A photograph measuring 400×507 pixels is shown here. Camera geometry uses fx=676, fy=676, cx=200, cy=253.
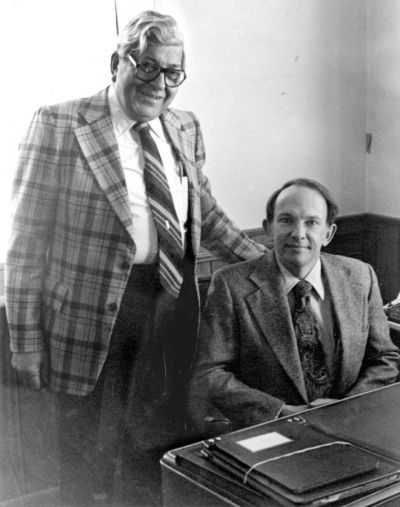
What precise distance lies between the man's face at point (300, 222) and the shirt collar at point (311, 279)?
53 millimetres

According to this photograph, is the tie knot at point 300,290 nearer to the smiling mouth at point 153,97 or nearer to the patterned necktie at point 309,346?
the patterned necktie at point 309,346

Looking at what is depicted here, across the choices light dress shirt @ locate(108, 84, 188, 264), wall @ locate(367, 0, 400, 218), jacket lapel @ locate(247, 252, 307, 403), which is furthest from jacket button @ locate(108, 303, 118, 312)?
wall @ locate(367, 0, 400, 218)

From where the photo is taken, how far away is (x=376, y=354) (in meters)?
2.04

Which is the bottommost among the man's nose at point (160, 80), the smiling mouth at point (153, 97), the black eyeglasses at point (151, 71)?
the smiling mouth at point (153, 97)

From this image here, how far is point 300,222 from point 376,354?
1.56 feet

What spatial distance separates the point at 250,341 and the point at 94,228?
56cm

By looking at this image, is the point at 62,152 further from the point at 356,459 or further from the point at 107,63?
the point at 356,459

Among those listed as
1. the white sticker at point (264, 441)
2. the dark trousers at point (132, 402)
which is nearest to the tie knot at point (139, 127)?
the dark trousers at point (132, 402)

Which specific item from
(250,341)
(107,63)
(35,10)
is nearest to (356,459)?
(250,341)

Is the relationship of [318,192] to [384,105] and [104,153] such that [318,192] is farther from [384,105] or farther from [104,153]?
[384,105]

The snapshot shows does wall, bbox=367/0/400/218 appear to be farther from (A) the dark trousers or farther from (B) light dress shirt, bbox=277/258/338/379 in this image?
(A) the dark trousers

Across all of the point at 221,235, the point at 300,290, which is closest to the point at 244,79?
the point at 221,235

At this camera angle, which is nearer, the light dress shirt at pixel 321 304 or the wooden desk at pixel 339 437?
the wooden desk at pixel 339 437

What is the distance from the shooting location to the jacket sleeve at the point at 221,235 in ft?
7.00
